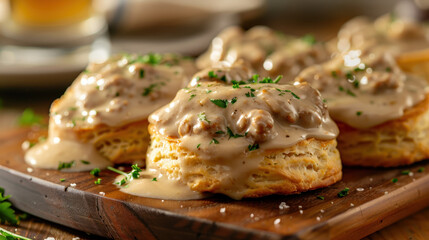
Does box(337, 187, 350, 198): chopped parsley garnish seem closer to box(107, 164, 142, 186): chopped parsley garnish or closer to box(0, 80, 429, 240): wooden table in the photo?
box(0, 80, 429, 240): wooden table

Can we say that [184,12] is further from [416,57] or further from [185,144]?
[185,144]

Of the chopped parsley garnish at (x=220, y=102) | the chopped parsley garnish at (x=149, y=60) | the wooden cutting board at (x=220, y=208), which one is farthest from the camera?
the chopped parsley garnish at (x=149, y=60)

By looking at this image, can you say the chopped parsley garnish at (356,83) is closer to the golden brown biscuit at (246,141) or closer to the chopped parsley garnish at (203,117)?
the golden brown biscuit at (246,141)

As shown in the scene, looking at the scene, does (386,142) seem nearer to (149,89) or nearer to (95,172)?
(149,89)

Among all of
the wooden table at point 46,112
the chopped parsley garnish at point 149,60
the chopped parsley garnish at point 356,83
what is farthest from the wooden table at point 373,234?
the chopped parsley garnish at point 149,60

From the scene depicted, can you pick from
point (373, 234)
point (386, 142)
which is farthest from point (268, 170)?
point (386, 142)
